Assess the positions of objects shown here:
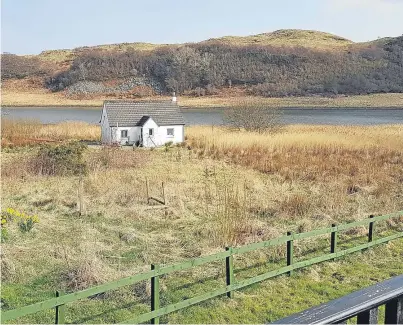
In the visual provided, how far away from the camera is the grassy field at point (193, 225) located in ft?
27.0

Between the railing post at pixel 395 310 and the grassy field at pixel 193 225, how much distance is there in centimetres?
547

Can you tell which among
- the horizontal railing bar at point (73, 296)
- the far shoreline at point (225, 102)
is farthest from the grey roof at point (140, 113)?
the far shoreline at point (225, 102)

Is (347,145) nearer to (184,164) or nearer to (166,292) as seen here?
(184,164)

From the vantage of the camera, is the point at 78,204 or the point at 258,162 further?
the point at 258,162

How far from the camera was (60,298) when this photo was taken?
6086 millimetres

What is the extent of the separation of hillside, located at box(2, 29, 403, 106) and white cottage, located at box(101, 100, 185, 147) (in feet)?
237

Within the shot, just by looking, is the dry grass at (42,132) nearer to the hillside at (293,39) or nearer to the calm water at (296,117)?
the calm water at (296,117)

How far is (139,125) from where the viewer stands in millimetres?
33094

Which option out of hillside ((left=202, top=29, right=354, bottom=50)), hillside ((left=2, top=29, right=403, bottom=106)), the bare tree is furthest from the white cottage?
hillside ((left=202, top=29, right=354, bottom=50))

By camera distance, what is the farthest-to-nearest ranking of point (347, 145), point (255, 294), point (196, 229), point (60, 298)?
point (347, 145) < point (196, 229) < point (255, 294) < point (60, 298)

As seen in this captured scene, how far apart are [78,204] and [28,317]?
253 inches

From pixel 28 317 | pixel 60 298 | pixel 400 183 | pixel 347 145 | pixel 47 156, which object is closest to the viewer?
pixel 60 298

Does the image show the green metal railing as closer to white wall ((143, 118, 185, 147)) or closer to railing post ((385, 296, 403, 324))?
railing post ((385, 296, 403, 324))

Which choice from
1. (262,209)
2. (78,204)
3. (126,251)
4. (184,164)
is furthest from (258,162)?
(126,251)
